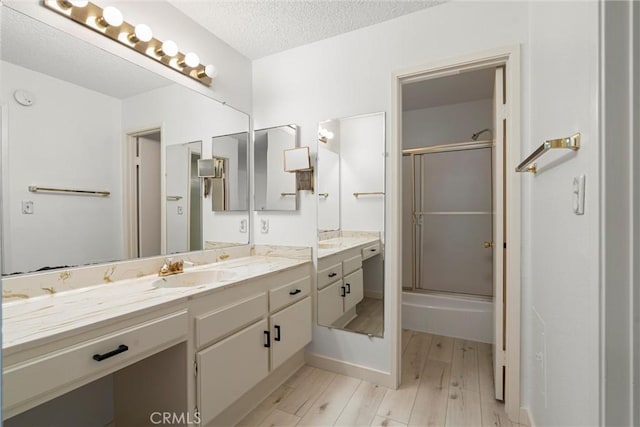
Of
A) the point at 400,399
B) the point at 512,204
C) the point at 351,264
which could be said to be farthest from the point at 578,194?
the point at 400,399

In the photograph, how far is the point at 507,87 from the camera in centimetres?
166

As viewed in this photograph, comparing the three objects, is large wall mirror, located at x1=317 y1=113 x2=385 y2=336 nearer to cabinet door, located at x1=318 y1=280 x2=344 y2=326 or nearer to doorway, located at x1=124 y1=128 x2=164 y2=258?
cabinet door, located at x1=318 y1=280 x2=344 y2=326

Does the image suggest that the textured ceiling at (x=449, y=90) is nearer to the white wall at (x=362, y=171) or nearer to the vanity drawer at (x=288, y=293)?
the white wall at (x=362, y=171)

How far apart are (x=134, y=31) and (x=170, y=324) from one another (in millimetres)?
1518

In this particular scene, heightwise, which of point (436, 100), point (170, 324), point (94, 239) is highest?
point (436, 100)

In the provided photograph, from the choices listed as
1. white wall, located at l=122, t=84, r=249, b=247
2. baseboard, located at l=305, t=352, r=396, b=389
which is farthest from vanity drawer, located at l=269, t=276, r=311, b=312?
white wall, located at l=122, t=84, r=249, b=247

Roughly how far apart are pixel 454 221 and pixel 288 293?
2.17 meters

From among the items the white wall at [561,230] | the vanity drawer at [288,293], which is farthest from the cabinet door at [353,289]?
the white wall at [561,230]

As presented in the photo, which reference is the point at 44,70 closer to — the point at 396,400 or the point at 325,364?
the point at 325,364

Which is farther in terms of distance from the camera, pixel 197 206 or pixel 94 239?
pixel 197 206

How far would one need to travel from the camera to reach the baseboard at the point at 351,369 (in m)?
1.92

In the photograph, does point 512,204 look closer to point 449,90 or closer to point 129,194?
point 449,90

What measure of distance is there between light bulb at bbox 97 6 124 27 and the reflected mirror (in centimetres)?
107
